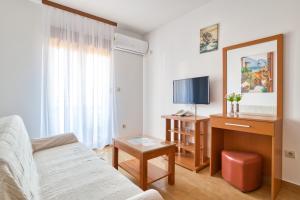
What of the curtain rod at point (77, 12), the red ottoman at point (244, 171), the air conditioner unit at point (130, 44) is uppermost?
the curtain rod at point (77, 12)

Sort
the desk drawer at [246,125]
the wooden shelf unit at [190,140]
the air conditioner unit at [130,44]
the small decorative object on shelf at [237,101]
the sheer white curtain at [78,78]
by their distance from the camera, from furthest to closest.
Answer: the air conditioner unit at [130,44], the sheer white curtain at [78,78], the wooden shelf unit at [190,140], the small decorative object on shelf at [237,101], the desk drawer at [246,125]

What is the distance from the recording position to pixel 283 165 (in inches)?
79.2

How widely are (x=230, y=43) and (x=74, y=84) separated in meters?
2.70

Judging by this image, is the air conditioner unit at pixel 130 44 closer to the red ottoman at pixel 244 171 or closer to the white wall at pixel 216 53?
the white wall at pixel 216 53

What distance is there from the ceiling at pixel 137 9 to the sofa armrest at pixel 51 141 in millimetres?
2183

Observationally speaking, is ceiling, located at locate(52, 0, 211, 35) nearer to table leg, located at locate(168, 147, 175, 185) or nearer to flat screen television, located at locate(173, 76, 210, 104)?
flat screen television, located at locate(173, 76, 210, 104)

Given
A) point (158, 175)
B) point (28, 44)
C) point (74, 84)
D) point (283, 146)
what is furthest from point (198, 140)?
point (28, 44)

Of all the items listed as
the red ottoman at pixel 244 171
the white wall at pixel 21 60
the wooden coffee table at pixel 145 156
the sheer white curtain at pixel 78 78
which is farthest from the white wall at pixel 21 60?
the red ottoman at pixel 244 171

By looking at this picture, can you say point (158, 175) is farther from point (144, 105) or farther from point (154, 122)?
point (144, 105)

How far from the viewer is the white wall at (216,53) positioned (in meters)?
1.94

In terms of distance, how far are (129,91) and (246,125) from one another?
2.62 m

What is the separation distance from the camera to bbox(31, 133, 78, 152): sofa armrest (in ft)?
6.37

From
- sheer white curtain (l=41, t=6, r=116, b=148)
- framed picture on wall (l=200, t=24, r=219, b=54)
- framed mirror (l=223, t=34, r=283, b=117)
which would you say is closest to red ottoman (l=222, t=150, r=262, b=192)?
framed mirror (l=223, t=34, r=283, b=117)

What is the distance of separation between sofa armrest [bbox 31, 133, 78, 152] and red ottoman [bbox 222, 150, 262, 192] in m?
2.01
